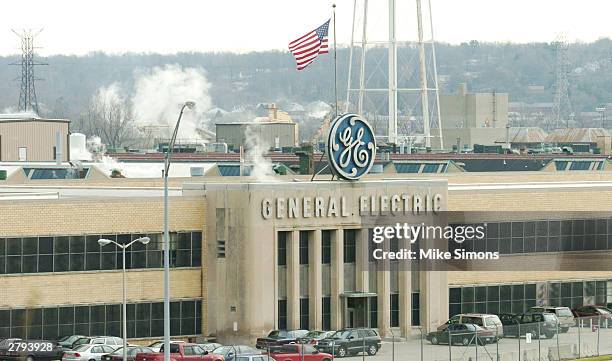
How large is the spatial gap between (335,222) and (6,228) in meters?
14.2

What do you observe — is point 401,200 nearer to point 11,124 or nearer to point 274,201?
point 274,201

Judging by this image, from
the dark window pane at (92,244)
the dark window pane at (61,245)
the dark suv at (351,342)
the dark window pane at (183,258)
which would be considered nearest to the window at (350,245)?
the dark suv at (351,342)

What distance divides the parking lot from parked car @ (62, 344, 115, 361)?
999 centimetres

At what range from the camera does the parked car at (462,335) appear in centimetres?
7200

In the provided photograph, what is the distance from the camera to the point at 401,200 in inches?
2945

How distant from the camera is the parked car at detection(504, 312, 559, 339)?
243ft

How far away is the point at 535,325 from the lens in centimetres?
7375

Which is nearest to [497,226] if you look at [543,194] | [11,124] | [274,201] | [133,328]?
[543,194]

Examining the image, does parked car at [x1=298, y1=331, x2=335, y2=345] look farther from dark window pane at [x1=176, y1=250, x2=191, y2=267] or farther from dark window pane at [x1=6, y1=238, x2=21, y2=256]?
dark window pane at [x1=6, y1=238, x2=21, y2=256]

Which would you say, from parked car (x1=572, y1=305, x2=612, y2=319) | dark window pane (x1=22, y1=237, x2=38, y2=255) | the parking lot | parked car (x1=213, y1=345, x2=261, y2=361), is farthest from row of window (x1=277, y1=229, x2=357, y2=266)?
parked car (x1=572, y1=305, x2=612, y2=319)

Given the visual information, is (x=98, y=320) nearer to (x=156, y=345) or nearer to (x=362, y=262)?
(x=156, y=345)

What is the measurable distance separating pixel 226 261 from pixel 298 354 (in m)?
8.35

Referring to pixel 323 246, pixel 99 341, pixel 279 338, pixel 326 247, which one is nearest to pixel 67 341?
pixel 99 341

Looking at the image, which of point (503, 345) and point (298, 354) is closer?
point (298, 354)
